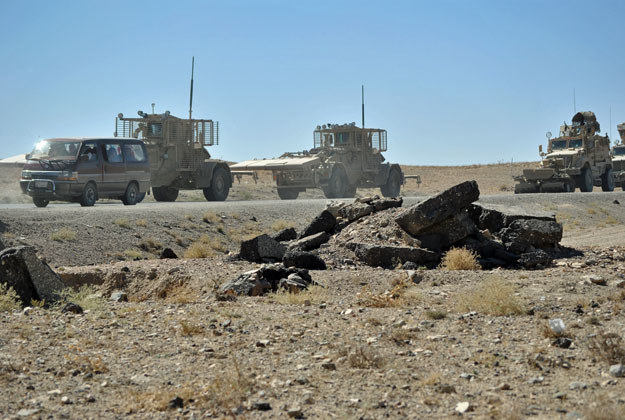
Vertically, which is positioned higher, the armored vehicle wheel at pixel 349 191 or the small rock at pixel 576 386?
the armored vehicle wheel at pixel 349 191

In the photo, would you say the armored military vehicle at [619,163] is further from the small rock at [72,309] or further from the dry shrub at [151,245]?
the small rock at [72,309]

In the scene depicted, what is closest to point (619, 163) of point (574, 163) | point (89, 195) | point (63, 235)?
point (574, 163)

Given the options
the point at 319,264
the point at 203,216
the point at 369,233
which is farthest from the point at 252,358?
the point at 203,216

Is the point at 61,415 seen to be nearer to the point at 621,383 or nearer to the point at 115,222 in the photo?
the point at 621,383

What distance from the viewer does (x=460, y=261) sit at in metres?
12.9

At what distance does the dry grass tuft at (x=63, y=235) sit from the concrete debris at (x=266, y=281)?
5.56 m

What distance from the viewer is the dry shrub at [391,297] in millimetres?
9609

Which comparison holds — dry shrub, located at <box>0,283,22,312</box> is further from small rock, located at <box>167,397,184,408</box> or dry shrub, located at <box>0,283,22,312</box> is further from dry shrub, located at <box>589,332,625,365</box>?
dry shrub, located at <box>589,332,625,365</box>

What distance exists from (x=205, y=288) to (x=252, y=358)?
4.51 metres

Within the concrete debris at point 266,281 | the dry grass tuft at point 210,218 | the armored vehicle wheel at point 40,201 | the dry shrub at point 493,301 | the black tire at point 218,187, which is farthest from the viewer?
the black tire at point 218,187

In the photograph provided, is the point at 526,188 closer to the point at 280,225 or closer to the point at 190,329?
the point at 280,225

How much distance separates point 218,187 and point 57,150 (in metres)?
8.34

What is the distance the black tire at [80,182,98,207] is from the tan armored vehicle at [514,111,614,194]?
63.5 ft

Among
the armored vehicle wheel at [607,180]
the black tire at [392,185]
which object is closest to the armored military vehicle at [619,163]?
the armored vehicle wheel at [607,180]
